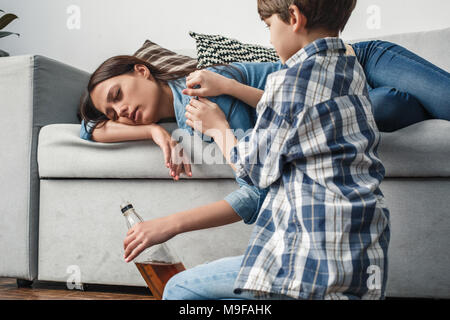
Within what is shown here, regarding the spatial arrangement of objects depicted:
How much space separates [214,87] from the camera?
2.70 feet

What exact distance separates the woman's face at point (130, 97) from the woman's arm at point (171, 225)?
1.43 ft

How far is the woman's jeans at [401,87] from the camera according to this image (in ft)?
2.89

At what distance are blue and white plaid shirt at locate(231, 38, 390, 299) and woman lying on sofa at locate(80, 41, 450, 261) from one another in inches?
6.3

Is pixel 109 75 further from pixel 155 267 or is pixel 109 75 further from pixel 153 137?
pixel 155 267

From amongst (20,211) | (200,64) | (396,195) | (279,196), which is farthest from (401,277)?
(20,211)

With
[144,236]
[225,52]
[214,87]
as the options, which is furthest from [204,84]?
[225,52]

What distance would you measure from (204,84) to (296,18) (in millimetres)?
254

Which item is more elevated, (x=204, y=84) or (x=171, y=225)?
(x=204, y=84)

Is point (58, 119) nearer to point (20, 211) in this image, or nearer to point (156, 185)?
point (20, 211)

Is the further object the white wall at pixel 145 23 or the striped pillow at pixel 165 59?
the white wall at pixel 145 23

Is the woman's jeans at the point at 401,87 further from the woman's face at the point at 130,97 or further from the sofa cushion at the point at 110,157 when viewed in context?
the woman's face at the point at 130,97

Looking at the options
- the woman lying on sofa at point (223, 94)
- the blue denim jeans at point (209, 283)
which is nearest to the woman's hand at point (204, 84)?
the woman lying on sofa at point (223, 94)

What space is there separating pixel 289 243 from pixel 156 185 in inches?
23.6

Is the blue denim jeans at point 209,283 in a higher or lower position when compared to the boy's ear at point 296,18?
lower
